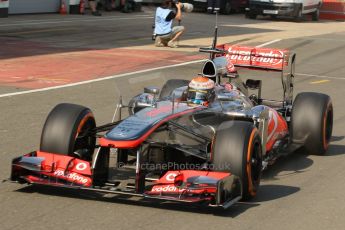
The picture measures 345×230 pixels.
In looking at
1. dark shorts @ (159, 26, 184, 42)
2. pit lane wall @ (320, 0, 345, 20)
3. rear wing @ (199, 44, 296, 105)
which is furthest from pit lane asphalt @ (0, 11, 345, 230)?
pit lane wall @ (320, 0, 345, 20)

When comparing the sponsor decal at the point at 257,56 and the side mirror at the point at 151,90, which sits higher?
the sponsor decal at the point at 257,56

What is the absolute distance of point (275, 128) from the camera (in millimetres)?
9477

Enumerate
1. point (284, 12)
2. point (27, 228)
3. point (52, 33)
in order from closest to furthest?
point (27, 228) < point (52, 33) < point (284, 12)

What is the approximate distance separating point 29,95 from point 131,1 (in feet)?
74.6

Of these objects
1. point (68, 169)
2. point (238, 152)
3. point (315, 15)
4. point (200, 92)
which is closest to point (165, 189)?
point (238, 152)

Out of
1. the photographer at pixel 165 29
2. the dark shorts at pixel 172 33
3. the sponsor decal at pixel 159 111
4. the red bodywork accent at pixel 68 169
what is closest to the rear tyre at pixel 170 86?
the sponsor decal at pixel 159 111

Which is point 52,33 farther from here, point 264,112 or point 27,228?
point 27,228

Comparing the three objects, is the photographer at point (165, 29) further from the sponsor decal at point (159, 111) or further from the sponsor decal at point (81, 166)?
the sponsor decal at point (81, 166)

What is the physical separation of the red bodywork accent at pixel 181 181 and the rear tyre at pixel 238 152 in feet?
0.54

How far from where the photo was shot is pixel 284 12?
36188mm

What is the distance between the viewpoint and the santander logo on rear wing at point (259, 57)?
430 inches

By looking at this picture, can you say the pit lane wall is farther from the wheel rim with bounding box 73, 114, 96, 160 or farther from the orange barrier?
the wheel rim with bounding box 73, 114, 96, 160

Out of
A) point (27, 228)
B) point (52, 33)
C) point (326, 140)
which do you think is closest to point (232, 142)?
point (27, 228)

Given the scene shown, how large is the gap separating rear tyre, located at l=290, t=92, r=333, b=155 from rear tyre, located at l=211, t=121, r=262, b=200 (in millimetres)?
2085
